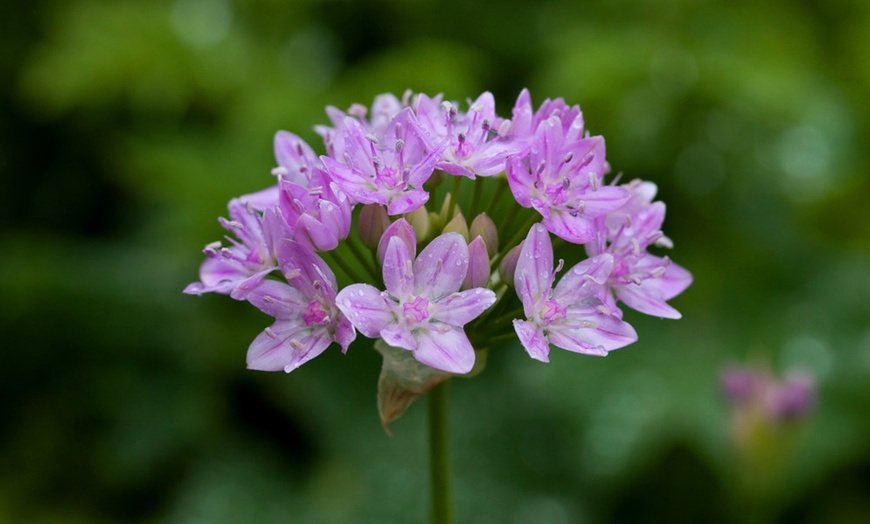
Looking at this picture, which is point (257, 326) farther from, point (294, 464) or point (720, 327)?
point (720, 327)

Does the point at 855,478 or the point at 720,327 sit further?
the point at 720,327

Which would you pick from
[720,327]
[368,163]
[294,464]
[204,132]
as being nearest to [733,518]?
[720,327]

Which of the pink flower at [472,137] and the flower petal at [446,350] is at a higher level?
the pink flower at [472,137]

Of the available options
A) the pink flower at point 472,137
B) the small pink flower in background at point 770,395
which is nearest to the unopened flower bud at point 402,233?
the pink flower at point 472,137

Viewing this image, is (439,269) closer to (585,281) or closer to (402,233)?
(402,233)

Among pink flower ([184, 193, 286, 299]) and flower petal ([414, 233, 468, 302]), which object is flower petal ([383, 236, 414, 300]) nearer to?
flower petal ([414, 233, 468, 302])

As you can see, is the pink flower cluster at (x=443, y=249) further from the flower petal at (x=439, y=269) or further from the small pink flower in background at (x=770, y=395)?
the small pink flower in background at (x=770, y=395)
